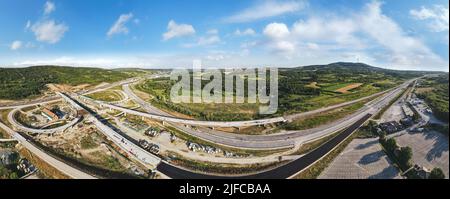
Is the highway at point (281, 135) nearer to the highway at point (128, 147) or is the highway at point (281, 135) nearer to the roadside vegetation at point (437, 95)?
the roadside vegetation at point (437, 95)

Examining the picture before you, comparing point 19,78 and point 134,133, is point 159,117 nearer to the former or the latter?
point 134,133

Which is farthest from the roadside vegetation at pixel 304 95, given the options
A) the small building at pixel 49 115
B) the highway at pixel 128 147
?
the small building at pixel 49 115

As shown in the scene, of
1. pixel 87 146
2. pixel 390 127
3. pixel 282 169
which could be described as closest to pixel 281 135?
pixel 282 169

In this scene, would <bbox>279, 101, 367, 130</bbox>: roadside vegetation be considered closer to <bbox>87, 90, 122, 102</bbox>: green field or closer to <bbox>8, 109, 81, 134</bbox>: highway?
<bbox>8, 109, 81, 134</bbox>: highway

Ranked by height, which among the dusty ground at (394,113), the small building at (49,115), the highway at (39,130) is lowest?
the highway at (39,130)

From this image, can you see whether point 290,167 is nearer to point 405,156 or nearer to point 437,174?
point 405,156

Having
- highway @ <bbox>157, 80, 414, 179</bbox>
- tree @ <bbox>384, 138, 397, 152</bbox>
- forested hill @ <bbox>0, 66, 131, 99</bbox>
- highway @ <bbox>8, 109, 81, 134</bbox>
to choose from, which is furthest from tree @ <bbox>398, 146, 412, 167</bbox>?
forested hill @ <bbox>0, 66, 131, 99</bbox>

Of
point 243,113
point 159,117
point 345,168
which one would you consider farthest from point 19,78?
point 345,168
